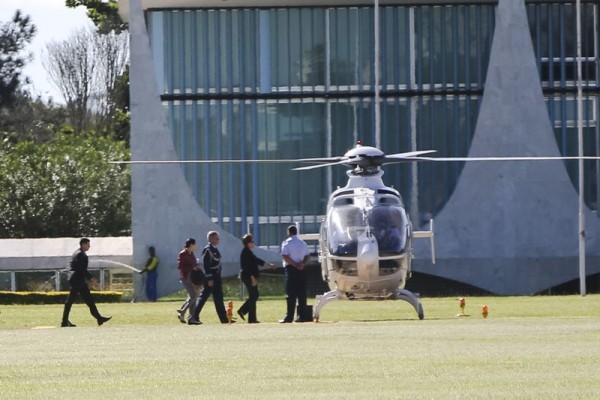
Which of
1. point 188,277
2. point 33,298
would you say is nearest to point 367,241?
point 188,277

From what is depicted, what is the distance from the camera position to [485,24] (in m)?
57.7

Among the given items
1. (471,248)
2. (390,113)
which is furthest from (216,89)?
(471,248)

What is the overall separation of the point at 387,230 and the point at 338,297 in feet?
5.39

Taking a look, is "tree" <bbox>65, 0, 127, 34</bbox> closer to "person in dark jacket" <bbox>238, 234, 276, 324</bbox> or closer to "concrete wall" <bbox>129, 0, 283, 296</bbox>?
"concrete wall" <bbox>129, 0, 283, 296</bbox>

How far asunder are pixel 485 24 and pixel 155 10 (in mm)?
10626

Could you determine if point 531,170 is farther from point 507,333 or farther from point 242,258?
point 507,333

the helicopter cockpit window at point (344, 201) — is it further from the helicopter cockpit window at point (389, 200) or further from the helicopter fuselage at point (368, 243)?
the helicopter cockpit window at point (389, 200)

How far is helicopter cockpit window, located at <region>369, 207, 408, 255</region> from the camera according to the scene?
34031 millimetres

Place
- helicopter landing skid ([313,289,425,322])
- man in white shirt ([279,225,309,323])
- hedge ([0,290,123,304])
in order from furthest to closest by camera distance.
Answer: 1. hedge ([0,290,123,304])
2. man in white shirt ([279,225,309,323])
3. helicopter landing skid ([313,289,425,322])

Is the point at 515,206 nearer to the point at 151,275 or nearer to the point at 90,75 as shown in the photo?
the point at 151,275

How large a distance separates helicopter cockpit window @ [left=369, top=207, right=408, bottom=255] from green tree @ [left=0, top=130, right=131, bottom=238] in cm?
4449

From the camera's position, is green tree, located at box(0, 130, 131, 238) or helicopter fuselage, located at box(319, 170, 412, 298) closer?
helicopter fuselage, located at box(319, 170, 412, 298)

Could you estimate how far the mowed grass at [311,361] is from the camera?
15531 millimetres

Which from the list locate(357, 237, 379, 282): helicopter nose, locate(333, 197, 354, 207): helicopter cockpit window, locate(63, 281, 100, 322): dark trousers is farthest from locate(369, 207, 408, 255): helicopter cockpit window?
locate(63, 281, 100, 322): dark trousers
